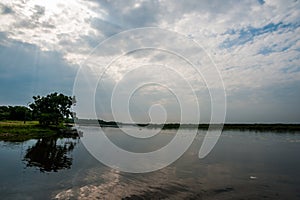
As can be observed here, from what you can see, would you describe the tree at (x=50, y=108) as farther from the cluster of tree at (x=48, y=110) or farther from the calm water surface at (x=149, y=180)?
the calm water surface at (x=149, y=180)

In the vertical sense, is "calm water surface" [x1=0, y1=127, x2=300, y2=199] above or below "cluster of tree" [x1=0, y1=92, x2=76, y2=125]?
below

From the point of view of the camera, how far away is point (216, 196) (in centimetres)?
1251

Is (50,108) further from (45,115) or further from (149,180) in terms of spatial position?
(149,180)

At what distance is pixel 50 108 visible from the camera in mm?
62281

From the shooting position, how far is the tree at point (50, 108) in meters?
58.6

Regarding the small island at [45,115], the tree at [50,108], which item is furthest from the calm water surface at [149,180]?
the tree at [50,108]

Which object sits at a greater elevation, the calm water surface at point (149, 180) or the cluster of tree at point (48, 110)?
the cluster of tree at point (48, 110)

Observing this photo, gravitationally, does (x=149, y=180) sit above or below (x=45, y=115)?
below

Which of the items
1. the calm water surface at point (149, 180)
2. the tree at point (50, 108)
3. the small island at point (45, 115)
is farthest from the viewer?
the tree at point (50, 108)

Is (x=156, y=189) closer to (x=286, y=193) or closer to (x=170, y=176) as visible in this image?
(x=170, y=176)

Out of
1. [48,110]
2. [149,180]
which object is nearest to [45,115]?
[48,110]

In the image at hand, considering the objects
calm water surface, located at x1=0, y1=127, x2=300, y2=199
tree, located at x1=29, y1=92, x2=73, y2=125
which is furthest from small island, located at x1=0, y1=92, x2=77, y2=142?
calm water surface, located at x1=0, y1=127, x2=300, y2=199

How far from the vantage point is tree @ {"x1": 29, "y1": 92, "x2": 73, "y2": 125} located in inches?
2306

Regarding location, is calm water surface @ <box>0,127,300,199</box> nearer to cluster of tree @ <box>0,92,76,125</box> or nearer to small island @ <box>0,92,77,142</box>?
small island @ <box>0,92,77,142</box>
